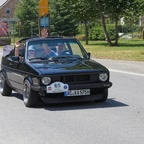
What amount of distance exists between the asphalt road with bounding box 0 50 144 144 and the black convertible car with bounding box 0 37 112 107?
282 mm

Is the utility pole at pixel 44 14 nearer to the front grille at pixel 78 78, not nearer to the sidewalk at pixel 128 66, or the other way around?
the sidewalk at pixel 128 66

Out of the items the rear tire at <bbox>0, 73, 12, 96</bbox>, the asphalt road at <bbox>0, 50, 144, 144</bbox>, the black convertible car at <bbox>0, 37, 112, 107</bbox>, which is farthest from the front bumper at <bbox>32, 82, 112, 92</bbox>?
the rear tire at <bbox>0, 73, 12, 96</bbox>

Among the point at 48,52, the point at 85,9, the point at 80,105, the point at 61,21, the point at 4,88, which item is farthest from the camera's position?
the point at 61,21

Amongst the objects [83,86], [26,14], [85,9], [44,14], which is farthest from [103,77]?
[26,14]

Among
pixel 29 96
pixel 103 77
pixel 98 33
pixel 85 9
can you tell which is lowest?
pixel 98 33

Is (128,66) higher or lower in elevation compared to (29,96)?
lower

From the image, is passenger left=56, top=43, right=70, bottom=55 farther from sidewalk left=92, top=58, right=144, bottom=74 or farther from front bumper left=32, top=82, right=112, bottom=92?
sidewalk left=92, top=58, right=144, bottom=74

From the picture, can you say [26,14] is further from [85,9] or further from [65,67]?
[65,67]

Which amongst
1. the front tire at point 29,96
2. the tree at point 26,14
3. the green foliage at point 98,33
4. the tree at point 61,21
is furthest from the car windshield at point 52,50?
the tree at point 26,14

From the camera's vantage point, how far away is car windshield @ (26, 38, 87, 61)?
10.6 metres

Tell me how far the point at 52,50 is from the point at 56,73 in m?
1.35

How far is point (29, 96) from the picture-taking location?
32.0 feet

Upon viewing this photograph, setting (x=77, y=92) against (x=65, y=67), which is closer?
(x=77, y=92)

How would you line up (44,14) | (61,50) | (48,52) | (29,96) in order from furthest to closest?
(44,14), (61,50), (48,52), (29,96)
